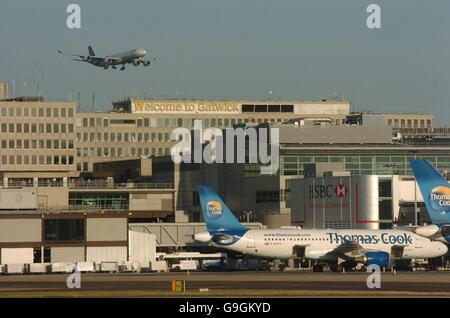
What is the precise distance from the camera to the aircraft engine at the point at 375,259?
15662 cm

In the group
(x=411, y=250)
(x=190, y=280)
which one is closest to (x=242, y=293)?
(x=190, y=280)

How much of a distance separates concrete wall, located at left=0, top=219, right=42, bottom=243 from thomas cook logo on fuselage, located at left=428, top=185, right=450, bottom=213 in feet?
175

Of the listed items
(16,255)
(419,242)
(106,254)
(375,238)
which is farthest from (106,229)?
(419,242)

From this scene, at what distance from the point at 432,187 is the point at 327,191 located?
199 ft

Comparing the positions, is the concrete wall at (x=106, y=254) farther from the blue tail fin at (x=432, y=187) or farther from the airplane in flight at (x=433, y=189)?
the blue tail fin at (x=432, y=187)

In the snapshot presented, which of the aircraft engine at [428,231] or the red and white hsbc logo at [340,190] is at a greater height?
the red and white hsbc logo at [340,190]

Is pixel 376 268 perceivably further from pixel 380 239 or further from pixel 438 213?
pixel 438 213

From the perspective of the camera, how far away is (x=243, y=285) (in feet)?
378

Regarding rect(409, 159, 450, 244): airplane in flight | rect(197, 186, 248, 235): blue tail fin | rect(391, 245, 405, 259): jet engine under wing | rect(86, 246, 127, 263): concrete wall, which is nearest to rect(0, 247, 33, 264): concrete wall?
rect(86, 246, 127, 263): concrete wall

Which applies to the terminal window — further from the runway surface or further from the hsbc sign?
the hsbc sign

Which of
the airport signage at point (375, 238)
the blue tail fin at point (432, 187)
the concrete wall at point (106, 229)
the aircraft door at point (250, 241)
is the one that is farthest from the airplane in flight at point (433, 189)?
the concrete wall at point (106, 229)

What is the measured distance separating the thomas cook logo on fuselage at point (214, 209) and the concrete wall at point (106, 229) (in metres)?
11.3
